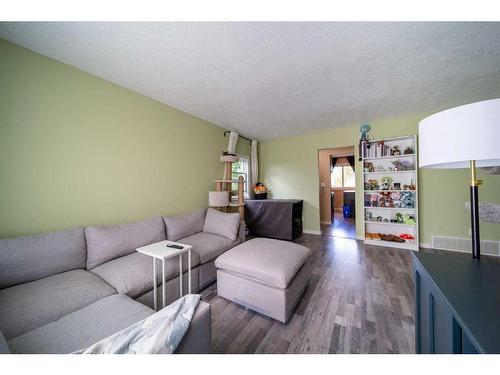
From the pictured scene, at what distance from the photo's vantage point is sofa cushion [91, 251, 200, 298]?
1332 millimetres

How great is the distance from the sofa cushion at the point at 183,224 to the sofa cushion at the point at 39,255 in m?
0.79

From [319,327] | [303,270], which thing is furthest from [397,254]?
[319,327]

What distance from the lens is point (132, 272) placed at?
1418 millimetres

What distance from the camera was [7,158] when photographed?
1.38m

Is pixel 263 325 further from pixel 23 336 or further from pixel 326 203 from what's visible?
pixel 326 203

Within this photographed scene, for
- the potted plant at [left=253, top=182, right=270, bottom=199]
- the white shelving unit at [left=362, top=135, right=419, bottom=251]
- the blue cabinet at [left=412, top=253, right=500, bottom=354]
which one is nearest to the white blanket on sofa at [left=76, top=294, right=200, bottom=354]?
the blue cabinet at [left=412, top=253, right=500, bottom=354]

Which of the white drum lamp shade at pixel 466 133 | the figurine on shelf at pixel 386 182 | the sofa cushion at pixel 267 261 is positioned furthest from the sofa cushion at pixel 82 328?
the figurine on shelf at pixel 386 182

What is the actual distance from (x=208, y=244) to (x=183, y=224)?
1.64 feet

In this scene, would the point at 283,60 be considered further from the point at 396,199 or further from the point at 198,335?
the point at 396,199

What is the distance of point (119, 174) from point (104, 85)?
991 mm

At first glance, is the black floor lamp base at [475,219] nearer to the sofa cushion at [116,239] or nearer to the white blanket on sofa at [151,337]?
the white blanket on sofa at [151,337]

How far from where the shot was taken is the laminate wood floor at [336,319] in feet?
3.95

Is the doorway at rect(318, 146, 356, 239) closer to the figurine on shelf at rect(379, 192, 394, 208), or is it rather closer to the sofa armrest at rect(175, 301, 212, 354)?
the figurine on shelf at rect(379, 192, 394, 208)

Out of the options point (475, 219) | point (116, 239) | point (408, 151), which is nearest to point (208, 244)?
→ point (116, 239)
